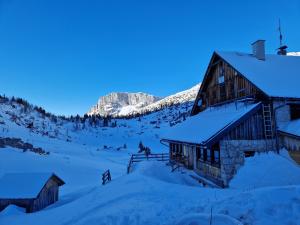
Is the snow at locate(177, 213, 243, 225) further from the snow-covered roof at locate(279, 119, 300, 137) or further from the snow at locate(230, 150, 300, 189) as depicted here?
the snow-covered roof at locate(279, 119, 300, 137)

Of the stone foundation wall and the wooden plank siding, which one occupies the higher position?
the wooden plank siding

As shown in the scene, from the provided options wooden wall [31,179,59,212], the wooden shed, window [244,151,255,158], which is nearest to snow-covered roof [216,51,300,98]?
the wooden shed

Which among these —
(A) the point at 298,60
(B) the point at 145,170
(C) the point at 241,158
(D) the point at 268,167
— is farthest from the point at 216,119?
(A) the point at 298,60

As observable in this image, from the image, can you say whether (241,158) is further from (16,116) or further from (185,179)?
(16,116)

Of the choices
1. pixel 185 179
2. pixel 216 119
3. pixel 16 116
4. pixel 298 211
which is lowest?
pixel 185 179

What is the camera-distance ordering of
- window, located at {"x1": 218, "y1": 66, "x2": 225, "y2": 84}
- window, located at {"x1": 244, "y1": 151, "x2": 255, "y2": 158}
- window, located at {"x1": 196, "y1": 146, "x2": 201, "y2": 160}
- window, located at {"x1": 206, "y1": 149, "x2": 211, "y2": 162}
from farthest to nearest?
window, located at {"x1": 218, "y1": 66, "x2": 225, "y2": 84} < window, located at {"x1": 196, "y1": 146, "x2": 201, "y2": 160} < window, located at {"x1": 206, "y1": 149, "x2": 211, "y2": 162} < window, located at {"x1": 244, "y1": 151, "x2": 255, "y2": 158}

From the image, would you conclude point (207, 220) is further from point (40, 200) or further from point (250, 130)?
point (40, 200)

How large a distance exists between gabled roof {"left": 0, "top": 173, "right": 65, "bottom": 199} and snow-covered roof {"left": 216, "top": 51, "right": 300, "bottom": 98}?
1831 cm

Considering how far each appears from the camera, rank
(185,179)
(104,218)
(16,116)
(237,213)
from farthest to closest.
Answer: (16,116) < (185,179) < (104,218) < (237,213)

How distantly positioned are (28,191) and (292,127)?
2022 cm

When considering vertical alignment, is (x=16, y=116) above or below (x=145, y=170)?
above

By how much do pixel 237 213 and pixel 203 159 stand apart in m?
12.2

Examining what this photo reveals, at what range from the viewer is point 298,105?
17703 mm

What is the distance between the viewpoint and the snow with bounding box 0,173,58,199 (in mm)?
22391
